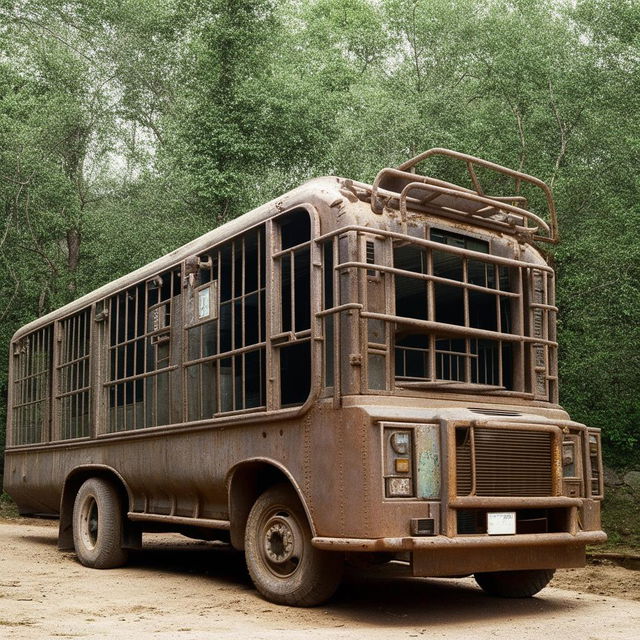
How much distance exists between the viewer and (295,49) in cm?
3422

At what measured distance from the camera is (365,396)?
663 cm

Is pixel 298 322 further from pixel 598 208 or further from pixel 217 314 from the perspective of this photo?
pixel 598 208

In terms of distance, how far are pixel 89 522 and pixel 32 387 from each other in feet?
9.68

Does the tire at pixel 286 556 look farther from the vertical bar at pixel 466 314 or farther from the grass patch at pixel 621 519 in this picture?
the grass patch at pixel 621 519

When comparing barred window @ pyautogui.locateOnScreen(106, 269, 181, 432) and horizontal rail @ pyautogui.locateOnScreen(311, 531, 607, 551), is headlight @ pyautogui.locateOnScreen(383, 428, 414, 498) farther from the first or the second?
barred window @ pyautogui.locateOnScreen(106, 269, 181, 432)

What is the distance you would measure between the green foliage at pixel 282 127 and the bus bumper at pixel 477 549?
1070 centimetres

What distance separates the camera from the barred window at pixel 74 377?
11.2m

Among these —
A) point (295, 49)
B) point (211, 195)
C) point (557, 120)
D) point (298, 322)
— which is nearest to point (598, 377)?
point (557, 120)

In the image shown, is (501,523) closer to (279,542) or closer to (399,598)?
(399,598)

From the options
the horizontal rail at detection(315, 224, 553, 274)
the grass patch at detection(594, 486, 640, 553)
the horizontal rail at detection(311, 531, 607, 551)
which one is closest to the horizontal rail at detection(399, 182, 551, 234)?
the horizontal rail at detection(315, 224, 553, 274)

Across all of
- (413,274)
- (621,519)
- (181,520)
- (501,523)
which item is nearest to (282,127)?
(621,519)

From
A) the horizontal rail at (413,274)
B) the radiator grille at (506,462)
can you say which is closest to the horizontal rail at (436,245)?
the horizontal rail at (413,274)

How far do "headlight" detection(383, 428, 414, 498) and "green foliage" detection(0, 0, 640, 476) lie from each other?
11621 millimetres

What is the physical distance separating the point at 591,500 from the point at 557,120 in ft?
51.5
